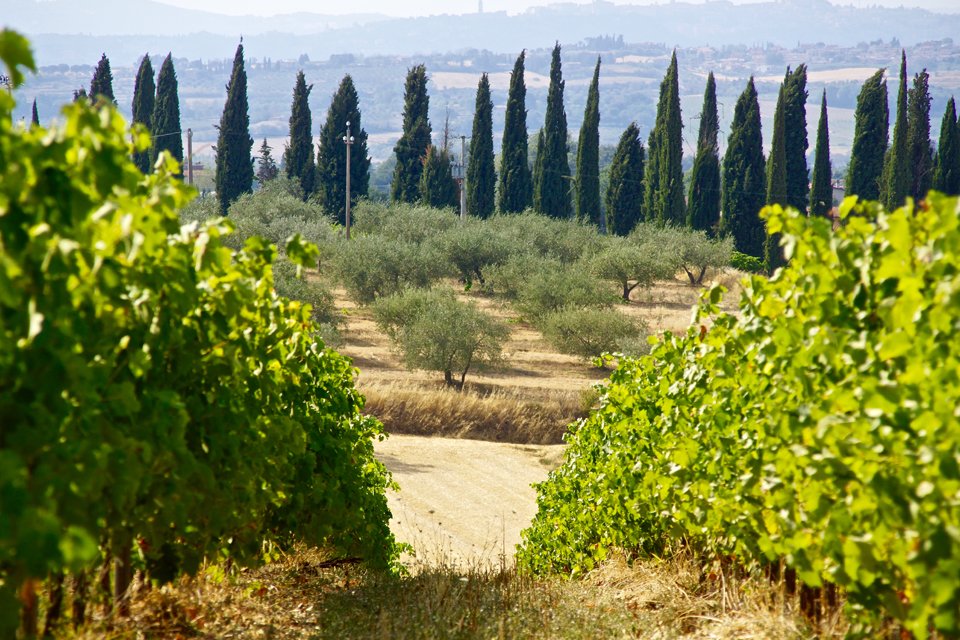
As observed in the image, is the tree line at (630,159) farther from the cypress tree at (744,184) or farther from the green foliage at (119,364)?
the green foliage at (119,364)

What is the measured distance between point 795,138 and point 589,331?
22102mm

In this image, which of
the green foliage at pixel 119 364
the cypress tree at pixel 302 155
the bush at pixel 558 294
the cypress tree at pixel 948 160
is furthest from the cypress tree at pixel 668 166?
the green foliage at pixel 119 364

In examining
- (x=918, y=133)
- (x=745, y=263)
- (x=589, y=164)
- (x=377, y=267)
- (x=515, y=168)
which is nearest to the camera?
(x=377, y=267)

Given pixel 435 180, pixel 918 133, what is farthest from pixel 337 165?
pixel 918 133

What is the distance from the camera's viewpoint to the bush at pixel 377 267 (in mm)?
28141

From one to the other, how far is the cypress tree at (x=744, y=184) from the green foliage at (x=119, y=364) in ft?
121

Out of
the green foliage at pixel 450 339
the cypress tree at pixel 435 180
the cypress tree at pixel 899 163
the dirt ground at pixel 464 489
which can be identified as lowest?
the dirt ground at pixel 464 489

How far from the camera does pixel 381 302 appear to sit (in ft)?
81.0

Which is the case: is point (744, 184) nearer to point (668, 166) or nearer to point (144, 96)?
point (668, 166)

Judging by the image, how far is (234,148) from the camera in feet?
137

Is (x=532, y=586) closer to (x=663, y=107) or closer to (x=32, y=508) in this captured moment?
(x=32, y=508)

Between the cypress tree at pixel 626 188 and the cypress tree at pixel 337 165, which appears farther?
the cypress tree at pixel 337 165

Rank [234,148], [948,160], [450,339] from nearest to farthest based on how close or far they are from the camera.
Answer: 1. [450,339]
2. [948,160]
3. [234,148]

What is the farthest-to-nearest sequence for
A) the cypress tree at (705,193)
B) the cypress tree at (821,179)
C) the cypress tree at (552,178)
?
1. the cypress tree at (552,178)
2. the cypress tree at (705,193)
3. the cypress tree at (821,179)
